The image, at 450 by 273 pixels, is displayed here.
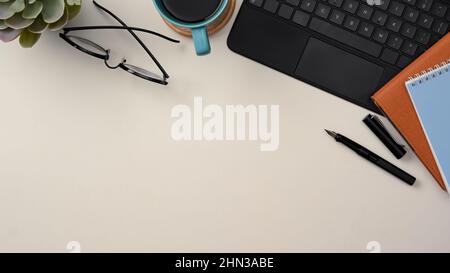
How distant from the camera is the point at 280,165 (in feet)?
2.36

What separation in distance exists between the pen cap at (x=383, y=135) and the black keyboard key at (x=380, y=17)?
0.44 feet

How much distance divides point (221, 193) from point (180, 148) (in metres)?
0.09

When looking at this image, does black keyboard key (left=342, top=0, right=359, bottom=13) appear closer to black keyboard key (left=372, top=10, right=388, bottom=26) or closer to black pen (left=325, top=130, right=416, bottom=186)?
black keyboard key (left=372, top=10, right=388, bottom=26)

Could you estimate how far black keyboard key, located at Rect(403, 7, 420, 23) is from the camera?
26.9 inches

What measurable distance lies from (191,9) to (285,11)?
142 millimetres

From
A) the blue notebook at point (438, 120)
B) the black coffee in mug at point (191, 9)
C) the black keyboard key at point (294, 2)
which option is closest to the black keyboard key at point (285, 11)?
the black keyboard key at point (294, 2)

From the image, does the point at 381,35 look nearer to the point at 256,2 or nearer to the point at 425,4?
the point at 425,4

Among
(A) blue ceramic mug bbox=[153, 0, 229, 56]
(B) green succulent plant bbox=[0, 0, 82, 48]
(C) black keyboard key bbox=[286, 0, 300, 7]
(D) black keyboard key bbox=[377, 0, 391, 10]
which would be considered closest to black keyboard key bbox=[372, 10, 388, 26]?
(D) black keyboard key bbox=[377, 0, 391, 10]

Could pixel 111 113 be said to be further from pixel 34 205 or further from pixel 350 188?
pixel 350 188

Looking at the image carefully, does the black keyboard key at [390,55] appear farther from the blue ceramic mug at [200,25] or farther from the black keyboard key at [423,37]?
the blue ceramic mug at [200,25]
